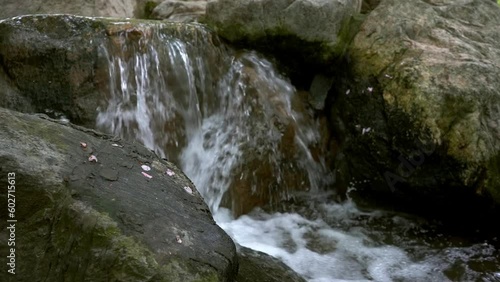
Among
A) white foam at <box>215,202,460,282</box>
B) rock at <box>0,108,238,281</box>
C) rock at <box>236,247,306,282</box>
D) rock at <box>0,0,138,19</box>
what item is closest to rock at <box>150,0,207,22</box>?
rock at <box>0,0,138,19</box>

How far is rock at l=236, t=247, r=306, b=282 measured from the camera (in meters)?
2.94

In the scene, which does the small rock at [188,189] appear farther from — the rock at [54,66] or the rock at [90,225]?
the rock at [54,66]

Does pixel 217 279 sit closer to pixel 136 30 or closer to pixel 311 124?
pixel 136 30

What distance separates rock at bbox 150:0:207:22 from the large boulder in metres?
2.29

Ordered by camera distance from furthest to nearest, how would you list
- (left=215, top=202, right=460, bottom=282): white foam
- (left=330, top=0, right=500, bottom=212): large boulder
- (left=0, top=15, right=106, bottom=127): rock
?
(left=330, top=0, right=500, bottom=212): large boulder
(left=0, top=15, right=106, bottom=127): rock
(left=215, top=202, right=460, bottom=282): white foam

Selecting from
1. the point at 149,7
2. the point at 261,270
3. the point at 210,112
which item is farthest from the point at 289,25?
the point at 261,270

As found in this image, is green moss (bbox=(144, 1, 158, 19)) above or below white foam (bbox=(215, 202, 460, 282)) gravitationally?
above

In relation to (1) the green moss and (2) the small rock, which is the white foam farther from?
(1) the green moss

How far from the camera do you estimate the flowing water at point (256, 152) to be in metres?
4.15

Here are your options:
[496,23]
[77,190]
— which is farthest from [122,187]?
[496,23]

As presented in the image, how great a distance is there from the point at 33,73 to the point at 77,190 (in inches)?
106

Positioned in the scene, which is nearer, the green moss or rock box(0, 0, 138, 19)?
rock box(0, 0, 138, 19)

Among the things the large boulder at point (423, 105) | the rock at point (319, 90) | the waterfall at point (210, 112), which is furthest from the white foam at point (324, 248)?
the rock at point (319, 90)

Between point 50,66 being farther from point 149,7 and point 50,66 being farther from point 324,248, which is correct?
point 149,7
